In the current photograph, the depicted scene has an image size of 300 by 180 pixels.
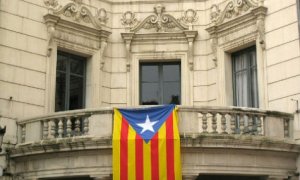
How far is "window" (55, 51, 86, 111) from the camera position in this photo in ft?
74.4

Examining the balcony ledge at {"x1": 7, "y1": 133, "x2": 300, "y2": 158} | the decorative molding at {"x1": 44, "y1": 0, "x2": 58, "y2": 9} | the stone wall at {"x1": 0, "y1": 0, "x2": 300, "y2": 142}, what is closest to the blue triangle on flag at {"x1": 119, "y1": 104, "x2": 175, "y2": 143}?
the balcony ledge at {"x1": 7, "y1": 133, "x2": 300, "y2": 158}

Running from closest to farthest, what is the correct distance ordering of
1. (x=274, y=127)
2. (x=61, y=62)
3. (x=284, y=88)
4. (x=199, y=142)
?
(x=199, y=142)
(x=274, y=127)
(x=284, y=88)
(x=61, y=62)

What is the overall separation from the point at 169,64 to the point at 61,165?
7.15 m

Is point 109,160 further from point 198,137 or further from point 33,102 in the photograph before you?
point 33,102

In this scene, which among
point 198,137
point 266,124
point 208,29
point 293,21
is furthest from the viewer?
point 208,29

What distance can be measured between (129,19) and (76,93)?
355 centimetres

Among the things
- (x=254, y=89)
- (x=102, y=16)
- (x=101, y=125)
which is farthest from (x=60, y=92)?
(x=254, y=89)

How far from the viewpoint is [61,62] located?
2294 cm

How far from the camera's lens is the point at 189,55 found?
23.4 m

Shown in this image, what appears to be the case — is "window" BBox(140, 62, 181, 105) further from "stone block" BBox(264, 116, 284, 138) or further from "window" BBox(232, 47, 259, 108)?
"stone block" BBox(264, 116, 284, 138)

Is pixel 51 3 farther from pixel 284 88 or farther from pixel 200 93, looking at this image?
pixel 284 88

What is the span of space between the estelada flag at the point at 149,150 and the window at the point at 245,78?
4.75 meters

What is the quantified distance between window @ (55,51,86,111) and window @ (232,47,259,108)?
5.77 metres

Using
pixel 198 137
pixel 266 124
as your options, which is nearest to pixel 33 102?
pixel 198 137
